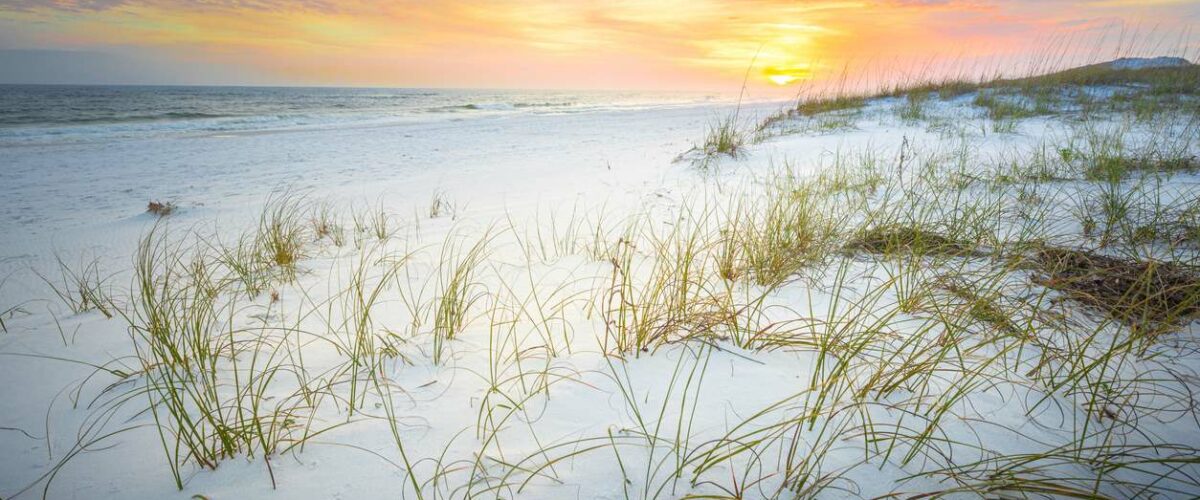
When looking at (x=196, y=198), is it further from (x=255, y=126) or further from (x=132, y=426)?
(x=255, y=126)

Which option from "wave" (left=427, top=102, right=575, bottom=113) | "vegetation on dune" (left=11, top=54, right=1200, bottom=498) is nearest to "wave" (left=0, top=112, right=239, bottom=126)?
"wave" (left=427, top=102, right=575, bottom=113)

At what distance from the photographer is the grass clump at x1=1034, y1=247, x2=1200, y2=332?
147cm

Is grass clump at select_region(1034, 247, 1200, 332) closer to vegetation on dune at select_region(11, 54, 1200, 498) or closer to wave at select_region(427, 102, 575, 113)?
vegetation on dune at select_region(11, 54, 1200, 498)

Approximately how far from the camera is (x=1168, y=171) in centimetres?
333

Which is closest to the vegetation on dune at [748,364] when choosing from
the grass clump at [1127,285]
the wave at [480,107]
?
the grass clump at [1127,285]

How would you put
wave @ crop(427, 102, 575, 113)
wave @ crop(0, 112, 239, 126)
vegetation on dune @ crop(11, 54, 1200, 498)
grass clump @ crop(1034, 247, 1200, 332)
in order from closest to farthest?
vegetation on dune @ crop(11, 54, 1200, 498) → grass clump @ crop(1034, 247, 1200, 332) → wave @ crop(0, 112, 239, 126) → wave @ crop(427, 102, 575, 113)

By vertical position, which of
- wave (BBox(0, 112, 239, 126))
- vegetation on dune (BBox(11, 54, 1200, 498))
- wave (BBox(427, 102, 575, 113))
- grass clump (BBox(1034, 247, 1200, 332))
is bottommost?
vegetation on dune (BBox(11, 54, 1200, 498))

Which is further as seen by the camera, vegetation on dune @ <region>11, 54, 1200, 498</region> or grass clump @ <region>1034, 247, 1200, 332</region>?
grass clump @ <region>1034, 247, 1200, 332</region>

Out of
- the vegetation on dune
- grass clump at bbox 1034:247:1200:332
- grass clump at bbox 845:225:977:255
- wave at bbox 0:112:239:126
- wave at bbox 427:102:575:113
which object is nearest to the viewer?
the vegetation on dune

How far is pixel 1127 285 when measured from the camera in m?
1.75

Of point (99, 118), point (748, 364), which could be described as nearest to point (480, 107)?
point (99, 118)

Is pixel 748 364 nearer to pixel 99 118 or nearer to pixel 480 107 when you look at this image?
pixel 99 118

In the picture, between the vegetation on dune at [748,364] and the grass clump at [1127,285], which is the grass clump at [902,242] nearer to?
the vegetation on dune at [748,364]

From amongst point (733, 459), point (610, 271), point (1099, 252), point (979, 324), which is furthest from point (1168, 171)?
point (733, 459)
